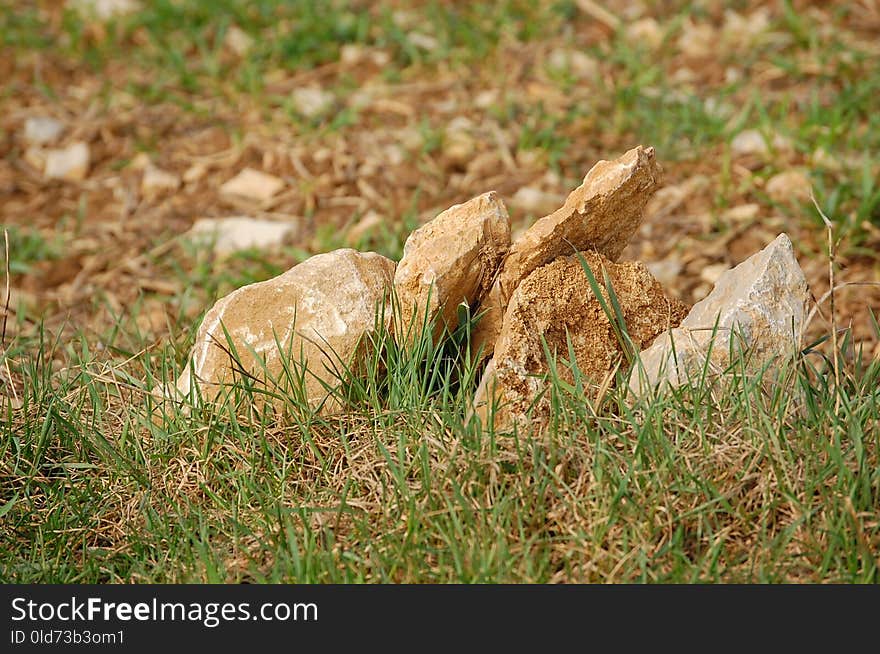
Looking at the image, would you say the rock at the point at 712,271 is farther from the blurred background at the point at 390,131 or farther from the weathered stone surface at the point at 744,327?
the weathered stone surface at the point at 744,327

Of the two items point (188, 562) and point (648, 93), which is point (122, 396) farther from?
point (648, 93)

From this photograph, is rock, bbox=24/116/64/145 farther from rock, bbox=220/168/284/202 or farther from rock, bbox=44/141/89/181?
rock, bbox=220/168/284/202

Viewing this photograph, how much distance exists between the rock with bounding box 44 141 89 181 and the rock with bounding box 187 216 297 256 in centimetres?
75

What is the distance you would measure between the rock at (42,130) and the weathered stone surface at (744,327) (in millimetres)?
3333

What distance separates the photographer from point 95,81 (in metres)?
5.42

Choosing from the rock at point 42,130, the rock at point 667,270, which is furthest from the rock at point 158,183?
the rock at point 667,270

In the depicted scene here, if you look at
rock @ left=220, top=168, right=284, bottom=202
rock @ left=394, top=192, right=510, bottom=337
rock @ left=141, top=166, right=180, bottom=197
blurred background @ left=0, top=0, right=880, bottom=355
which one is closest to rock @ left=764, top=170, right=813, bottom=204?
blurred background @ left=0, top=0, right=880, bottom=355

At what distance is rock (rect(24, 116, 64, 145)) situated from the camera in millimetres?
5012

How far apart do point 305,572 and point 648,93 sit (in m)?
3.14

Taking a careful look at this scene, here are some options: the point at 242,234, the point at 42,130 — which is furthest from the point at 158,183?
the point at 42,130

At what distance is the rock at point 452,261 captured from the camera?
103 inches

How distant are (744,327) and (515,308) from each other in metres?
0.50

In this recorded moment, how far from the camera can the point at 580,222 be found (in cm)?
271
